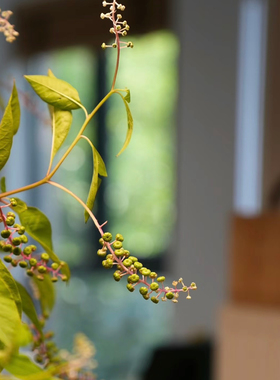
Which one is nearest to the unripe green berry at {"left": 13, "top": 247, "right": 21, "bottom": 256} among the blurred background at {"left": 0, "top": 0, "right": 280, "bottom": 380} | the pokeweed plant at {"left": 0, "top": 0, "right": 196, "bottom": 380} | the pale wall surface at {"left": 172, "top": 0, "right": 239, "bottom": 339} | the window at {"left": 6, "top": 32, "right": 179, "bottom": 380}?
the pokeweed plant at {"left": 0, "top": 0, "right": 196, "bottom": 380}

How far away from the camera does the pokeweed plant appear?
0.18m

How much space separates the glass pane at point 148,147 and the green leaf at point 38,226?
8.43ft

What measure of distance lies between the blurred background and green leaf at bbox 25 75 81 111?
1.26 meters

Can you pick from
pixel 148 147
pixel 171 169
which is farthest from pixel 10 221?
pixel 148 147

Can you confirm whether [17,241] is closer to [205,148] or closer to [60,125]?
[60,125]


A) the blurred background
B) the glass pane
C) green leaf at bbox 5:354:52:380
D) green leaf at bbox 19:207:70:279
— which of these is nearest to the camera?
green leaf at bbox 5:354:52:380

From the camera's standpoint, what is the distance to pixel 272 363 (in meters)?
1.39

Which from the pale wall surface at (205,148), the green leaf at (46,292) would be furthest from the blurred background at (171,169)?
the green leaf at (46,292)

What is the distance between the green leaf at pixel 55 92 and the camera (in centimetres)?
25

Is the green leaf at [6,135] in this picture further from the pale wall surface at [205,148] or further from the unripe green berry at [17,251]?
the pale wall surface at [205,148]

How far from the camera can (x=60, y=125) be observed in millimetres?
251

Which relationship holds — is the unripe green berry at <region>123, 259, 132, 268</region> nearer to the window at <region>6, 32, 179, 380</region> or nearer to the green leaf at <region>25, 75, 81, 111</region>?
the green leaf at <region>25, 75, 81, 111</region>

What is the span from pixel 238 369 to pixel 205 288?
3.87 feet

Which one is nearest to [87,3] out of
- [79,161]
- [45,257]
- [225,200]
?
[79,161]
